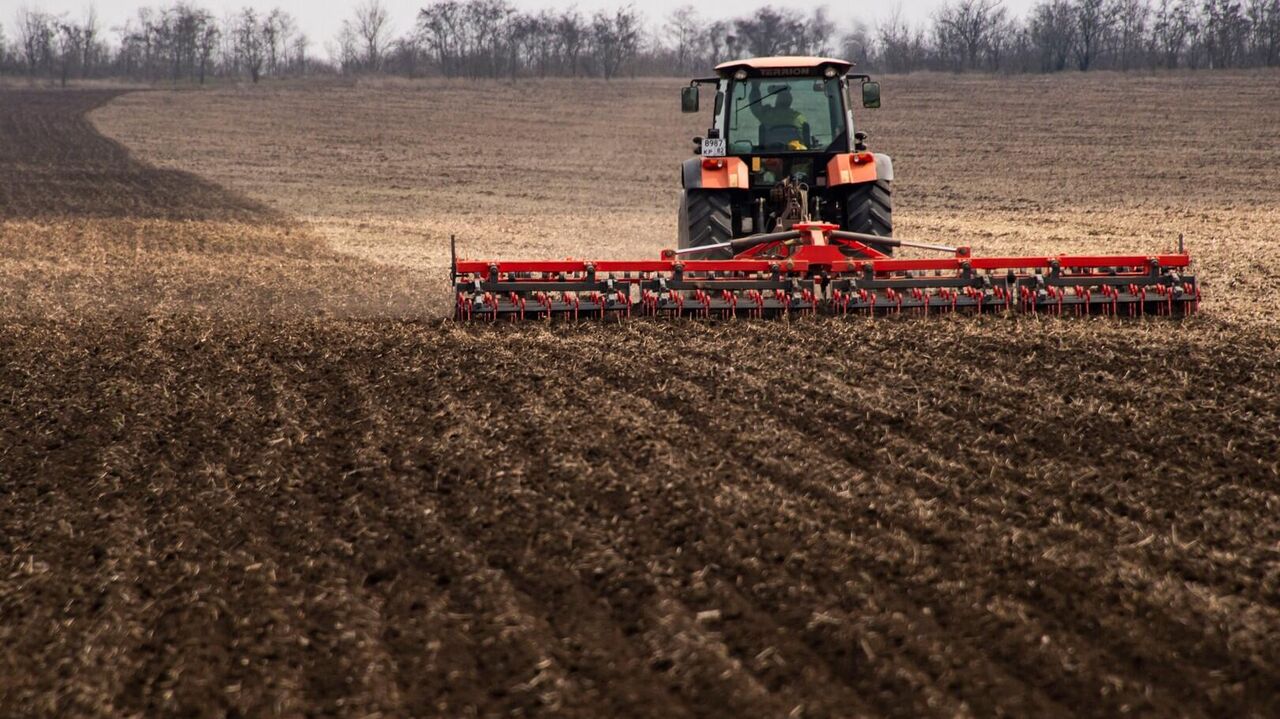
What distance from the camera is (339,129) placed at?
113 ft

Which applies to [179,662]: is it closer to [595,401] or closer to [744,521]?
[744,521]

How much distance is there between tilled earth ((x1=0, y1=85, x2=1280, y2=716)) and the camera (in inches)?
133

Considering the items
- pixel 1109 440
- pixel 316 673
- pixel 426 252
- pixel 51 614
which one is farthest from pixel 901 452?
pixel 426 252

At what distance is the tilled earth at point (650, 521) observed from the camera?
338 centimetres

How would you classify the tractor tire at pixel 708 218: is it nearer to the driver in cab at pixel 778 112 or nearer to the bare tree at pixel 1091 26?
the driver in cab at pixel 778 112

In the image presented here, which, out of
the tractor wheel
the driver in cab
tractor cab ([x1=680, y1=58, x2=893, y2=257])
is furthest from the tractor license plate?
the tractor wheel

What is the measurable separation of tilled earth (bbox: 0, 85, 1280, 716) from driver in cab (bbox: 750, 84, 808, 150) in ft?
9.42

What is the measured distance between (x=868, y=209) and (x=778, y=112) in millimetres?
1211

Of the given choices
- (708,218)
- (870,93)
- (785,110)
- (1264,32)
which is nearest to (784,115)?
(785,110)

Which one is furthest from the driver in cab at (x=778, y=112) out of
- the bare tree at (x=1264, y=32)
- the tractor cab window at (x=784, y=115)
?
the bare tree at (x=1264, y=32)

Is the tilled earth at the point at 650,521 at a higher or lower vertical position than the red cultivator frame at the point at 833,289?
lower

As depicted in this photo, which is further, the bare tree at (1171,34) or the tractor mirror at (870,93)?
the bare tree at (1171,34)

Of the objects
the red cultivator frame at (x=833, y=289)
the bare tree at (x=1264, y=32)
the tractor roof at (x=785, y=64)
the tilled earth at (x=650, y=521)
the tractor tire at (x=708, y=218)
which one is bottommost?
the tilled earth at (x=650, y=521)

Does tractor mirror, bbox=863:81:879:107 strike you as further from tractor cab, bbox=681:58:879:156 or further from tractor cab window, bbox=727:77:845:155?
tractor cab window, bbox=727:77:845:155
